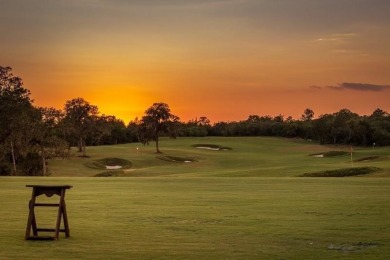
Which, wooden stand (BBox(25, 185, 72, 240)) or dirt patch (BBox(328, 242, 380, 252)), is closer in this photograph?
dirt patch (BBox(328, 242, 380, 252))

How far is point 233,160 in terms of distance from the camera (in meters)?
118

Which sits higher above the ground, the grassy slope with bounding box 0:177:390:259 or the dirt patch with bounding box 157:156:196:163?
the grassy slope with bounding box 0:177:390:259

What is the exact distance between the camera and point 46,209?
2631cm

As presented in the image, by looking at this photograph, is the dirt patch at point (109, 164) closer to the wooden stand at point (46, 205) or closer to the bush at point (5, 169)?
the bush at point (5, 169)

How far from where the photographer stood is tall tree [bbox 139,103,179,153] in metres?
134

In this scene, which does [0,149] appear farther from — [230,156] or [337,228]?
[337,228]

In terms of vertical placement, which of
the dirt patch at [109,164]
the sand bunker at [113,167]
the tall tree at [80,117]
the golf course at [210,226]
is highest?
the tall tree at [80,117]

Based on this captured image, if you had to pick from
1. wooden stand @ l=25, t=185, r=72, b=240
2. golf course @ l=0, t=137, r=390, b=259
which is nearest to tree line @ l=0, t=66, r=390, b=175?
golf course @ l=0, t=137, r=390, b=259

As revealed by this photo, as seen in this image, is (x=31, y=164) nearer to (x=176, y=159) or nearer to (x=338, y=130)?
(x=176, y=159)

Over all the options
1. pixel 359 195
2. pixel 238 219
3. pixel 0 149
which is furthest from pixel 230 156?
pixel 238 219

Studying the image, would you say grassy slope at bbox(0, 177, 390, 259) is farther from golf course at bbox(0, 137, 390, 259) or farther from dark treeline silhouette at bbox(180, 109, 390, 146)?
dark treeline silhouette at bbox(180, 109, 390, 146)

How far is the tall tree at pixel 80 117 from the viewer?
12444 cm

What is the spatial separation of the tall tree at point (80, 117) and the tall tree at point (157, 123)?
12233 millimetres

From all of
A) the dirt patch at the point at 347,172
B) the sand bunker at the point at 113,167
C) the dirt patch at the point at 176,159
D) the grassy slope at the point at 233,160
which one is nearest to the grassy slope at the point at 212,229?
the dirt patch at the point at 347,172
